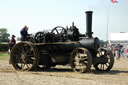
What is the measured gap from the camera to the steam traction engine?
32.4ft

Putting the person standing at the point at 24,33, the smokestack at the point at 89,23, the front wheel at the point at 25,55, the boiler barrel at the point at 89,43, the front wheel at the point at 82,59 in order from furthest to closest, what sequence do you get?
the person standing at the point at 24,33 → the front wheel at the point at 25,55 → the smokestack at the point at 89,23 → the boiler barrel at the point at 89,43 → the front wheel at the point at 82,59

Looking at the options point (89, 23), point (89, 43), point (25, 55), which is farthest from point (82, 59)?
point (25, 55)

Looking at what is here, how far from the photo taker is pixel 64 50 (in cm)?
1075

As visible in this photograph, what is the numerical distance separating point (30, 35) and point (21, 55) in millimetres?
987

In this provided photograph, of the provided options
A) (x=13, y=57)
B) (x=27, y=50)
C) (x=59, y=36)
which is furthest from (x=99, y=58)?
(x=13, y=57)

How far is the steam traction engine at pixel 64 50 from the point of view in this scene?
9.89 m

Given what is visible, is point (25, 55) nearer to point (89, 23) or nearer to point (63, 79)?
point (89, 23)

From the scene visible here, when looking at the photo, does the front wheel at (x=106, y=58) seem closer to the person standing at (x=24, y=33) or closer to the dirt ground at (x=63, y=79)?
the dirt ground at (x=63, y=79)

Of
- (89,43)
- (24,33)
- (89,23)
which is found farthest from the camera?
(24,33)

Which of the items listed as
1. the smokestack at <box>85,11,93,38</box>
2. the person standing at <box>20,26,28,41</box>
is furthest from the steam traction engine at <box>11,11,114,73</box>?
the person standing at <box>20,26,28,41</box>

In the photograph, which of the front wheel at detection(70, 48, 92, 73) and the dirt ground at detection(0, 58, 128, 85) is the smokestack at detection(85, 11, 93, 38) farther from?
the dirt ground at detection(0, 58, 128, 85)

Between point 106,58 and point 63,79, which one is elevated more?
point 106,58

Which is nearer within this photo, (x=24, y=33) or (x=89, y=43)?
(x=89, y=43)

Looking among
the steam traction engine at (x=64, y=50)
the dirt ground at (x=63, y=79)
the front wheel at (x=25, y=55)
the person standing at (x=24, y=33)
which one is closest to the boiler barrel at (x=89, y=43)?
the steam traction engine at (x=64, y=50)
